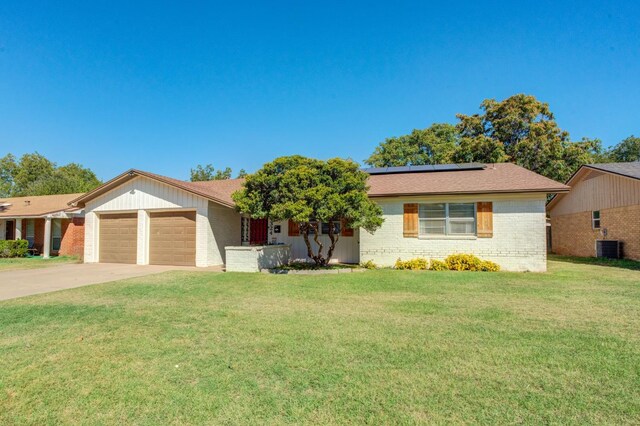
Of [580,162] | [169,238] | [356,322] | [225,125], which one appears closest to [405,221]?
[356,322]

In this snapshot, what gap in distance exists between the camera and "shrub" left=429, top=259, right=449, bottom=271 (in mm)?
12516

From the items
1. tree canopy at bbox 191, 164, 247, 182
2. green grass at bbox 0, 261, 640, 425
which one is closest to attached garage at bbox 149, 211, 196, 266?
green grass at bbox 0, 261, 640, 425

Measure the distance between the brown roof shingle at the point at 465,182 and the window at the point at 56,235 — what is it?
1925 cm

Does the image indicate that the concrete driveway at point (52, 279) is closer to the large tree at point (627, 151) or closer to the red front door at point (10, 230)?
the red front door at point (10, 230)

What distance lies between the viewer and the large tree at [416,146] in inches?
1362

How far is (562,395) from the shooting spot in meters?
3.07


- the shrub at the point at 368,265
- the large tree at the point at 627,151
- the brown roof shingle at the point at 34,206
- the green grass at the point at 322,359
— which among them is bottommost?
the green grass at the point at 322,359

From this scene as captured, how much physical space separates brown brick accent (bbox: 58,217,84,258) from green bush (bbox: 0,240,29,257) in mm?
1670

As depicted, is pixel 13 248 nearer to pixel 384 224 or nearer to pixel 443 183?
pixel 384 224

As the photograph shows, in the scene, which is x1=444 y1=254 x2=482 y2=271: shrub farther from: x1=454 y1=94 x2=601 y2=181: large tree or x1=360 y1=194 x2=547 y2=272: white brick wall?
x1=454 y1=94 x2=601 y2=181: large tree

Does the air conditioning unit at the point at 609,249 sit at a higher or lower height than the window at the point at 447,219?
lower

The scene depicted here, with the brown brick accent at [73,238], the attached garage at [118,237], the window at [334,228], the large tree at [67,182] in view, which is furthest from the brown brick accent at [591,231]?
the large tree at [67,182]

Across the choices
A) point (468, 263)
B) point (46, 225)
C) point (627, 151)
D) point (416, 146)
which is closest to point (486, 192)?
point (468, 263)

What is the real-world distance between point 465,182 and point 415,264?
407cm
